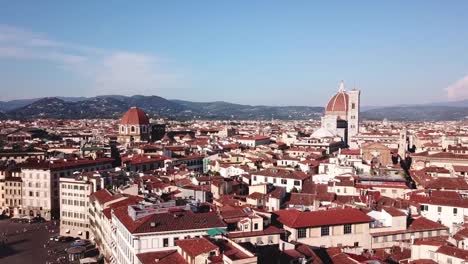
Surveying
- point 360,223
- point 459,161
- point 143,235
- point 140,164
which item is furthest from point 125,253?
point 459,161

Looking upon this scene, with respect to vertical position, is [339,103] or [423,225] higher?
[339,103]

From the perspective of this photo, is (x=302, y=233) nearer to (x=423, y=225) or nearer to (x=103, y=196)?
(x=423, y=225)

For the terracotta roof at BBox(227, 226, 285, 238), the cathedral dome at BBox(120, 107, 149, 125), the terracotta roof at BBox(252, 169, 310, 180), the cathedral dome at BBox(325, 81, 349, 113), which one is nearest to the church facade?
the cathedral dome at BBox(325, 81, 349, 113)

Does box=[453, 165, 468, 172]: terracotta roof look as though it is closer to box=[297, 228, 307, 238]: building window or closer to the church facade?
box=[297, 228, 307, 238]: building window

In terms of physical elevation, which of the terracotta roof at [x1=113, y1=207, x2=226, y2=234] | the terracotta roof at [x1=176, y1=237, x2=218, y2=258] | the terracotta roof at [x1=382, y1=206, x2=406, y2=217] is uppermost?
the terracotta roof at [x1=113, y1=207, x2=226, y2=234]

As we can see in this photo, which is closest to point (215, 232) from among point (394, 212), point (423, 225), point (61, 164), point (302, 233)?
point (302, 233)

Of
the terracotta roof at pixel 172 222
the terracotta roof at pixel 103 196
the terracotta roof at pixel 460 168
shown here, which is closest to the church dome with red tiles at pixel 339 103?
the terracotta roof at pixel 460 168
